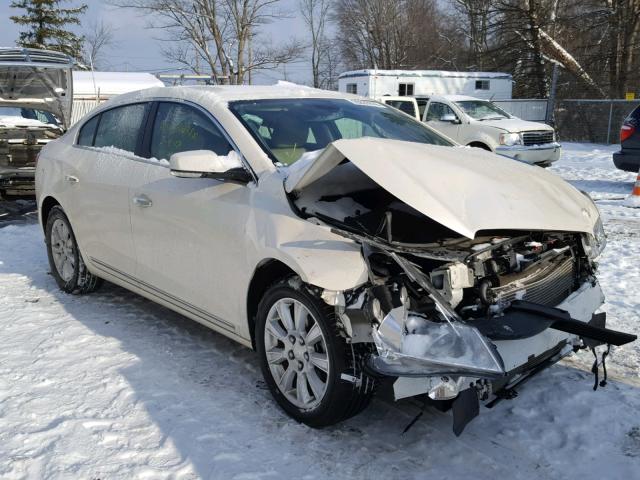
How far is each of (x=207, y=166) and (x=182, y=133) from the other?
2.53 feet

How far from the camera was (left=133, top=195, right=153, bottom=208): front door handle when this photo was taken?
4.07 m

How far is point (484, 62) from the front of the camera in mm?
33250

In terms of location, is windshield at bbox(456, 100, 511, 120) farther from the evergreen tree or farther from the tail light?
the evergreen tree

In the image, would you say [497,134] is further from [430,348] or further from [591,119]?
[430,348]

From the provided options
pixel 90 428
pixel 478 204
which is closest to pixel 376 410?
pixel 478 204

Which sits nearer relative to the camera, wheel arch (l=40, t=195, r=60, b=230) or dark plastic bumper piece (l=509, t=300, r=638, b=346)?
dark plastic bumper piece (l=509, t=300, r=638, b=346)

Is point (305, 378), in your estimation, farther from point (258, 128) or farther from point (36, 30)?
point (36, 30)

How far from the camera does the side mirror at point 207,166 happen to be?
3395mm

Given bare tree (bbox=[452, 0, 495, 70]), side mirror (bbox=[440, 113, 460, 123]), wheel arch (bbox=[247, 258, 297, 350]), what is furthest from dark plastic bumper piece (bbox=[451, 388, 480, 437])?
bare tree (bbox=[452, 0, 495, 70])

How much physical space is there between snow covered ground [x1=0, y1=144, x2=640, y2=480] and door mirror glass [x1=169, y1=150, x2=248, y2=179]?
1246 millimetres

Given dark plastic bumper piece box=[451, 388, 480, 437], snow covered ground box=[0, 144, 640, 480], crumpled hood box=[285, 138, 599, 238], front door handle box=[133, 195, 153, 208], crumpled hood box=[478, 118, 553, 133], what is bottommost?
snow covered ground box=[0, 144, 640, 480]

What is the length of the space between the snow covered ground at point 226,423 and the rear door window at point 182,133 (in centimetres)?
135

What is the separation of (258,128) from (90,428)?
192 cm

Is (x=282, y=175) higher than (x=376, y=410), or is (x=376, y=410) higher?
(x=282, y=175)
